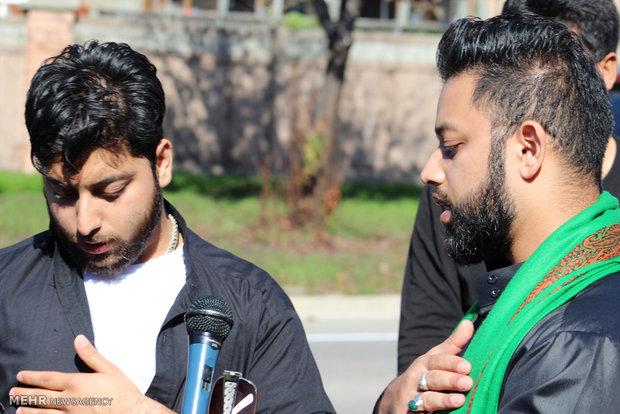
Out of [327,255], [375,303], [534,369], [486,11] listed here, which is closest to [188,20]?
[486,11]

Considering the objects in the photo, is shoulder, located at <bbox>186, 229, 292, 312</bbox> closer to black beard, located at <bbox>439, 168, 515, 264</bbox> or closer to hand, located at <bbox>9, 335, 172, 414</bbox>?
hand, located at <bbox>9, 335, 172, 414</bbox>

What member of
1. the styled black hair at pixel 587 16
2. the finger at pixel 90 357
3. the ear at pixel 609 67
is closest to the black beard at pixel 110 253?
the finger at pixel 90 357

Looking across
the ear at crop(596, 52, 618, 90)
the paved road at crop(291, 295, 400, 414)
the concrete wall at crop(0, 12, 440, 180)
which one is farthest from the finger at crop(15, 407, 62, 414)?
the concrete wall at crop(0, 12, 440, 180)

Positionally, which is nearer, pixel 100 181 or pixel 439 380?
pixel 439 380

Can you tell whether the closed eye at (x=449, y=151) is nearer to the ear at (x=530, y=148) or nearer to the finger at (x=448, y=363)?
the ear at (x=530, y=148)

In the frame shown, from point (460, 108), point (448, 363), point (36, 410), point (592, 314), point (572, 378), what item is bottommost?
point (36, 410)

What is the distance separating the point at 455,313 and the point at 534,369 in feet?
3.41

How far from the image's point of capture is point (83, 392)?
2.05 m

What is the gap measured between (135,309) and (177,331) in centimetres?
19

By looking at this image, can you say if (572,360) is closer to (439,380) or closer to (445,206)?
(439,380)

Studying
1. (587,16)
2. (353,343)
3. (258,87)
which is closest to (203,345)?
(587,16)

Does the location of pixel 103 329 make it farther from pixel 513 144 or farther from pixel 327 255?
pixel 327 255

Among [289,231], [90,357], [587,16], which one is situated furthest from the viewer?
[289,231]

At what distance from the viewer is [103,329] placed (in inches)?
93.3
